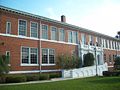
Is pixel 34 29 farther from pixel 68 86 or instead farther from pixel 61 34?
pixel 68 86

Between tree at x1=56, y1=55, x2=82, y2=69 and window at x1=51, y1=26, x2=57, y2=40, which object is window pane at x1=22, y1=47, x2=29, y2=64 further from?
window at x1=51, y1=26, x2=57, y2=40

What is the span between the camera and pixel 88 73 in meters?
34.8

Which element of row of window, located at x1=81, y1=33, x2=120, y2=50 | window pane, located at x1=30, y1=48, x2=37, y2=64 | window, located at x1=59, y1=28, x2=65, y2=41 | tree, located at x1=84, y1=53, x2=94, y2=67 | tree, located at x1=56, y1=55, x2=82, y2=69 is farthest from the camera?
row of window, located at x1=81, y1=33, x2=120, y2=50

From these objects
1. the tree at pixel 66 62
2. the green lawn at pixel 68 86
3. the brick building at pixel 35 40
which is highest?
the brick building at pixel 35 40

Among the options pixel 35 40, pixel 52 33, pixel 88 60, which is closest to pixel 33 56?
pixel 35 40

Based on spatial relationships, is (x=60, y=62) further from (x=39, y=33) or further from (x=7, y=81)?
(x=7, y=81)

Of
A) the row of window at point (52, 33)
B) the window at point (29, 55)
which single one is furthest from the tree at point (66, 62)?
the window at point (29, 55)

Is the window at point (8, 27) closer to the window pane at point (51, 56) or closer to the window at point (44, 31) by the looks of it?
the window at point (44, 31)

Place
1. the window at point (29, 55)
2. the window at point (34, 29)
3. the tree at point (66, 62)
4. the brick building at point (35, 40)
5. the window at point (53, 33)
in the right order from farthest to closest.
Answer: the window at point (53, 33) → the tree at point (66, 62) → the window at point (34, 29) → the window at point (29, 55) → the brick building at point (35, 40)

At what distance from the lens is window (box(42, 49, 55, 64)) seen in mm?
30594

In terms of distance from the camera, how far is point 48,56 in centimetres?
3114

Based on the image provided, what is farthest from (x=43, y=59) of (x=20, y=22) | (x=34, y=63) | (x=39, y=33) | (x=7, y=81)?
(x=7, y=81)

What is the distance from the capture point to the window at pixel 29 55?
27.6 metres

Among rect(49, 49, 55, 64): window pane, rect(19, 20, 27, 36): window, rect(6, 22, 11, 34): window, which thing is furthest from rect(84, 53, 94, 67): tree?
rect(6, 22, 11, 34): window
